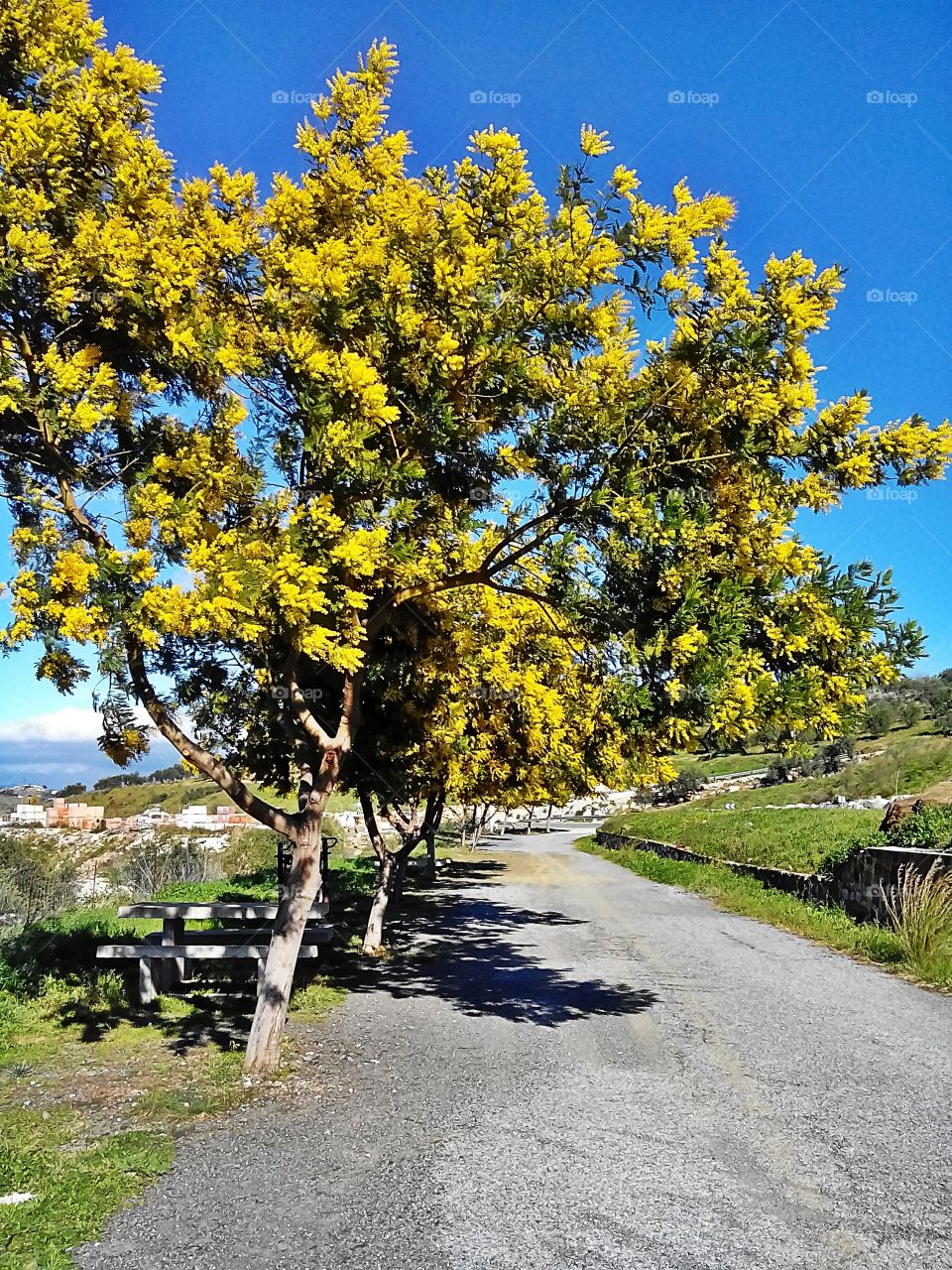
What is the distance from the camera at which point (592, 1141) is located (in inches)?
218

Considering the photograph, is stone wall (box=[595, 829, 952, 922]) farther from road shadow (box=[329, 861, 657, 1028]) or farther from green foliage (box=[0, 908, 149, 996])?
green foliage (box=[0, 908, 149, 996])

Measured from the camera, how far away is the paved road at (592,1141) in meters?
4.18

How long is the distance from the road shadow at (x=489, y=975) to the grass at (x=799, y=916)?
3237 mm

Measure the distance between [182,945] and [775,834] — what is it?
55.2 ft

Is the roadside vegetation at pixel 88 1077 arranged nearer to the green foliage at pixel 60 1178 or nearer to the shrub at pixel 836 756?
the green foliage at pixel 60 1178

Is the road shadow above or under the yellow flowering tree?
under

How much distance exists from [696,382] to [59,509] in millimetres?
4635

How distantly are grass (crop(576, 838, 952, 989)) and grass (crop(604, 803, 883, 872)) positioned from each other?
78 centimetres

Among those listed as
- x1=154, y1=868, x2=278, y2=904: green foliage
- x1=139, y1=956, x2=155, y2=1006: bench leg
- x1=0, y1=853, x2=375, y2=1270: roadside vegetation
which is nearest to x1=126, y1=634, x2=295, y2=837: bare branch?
x1=0, y1=853, x2=375, y2=1270: roadside vegetation

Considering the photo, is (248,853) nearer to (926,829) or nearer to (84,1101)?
(926,829)

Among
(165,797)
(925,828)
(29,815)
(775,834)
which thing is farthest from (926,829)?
(165,797)

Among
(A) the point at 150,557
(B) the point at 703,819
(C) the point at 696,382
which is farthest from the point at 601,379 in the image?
(B) the point at 703,819

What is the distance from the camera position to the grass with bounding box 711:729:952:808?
29.0 meters

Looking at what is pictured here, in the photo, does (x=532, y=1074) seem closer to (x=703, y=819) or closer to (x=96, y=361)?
(x=96, y=361)
